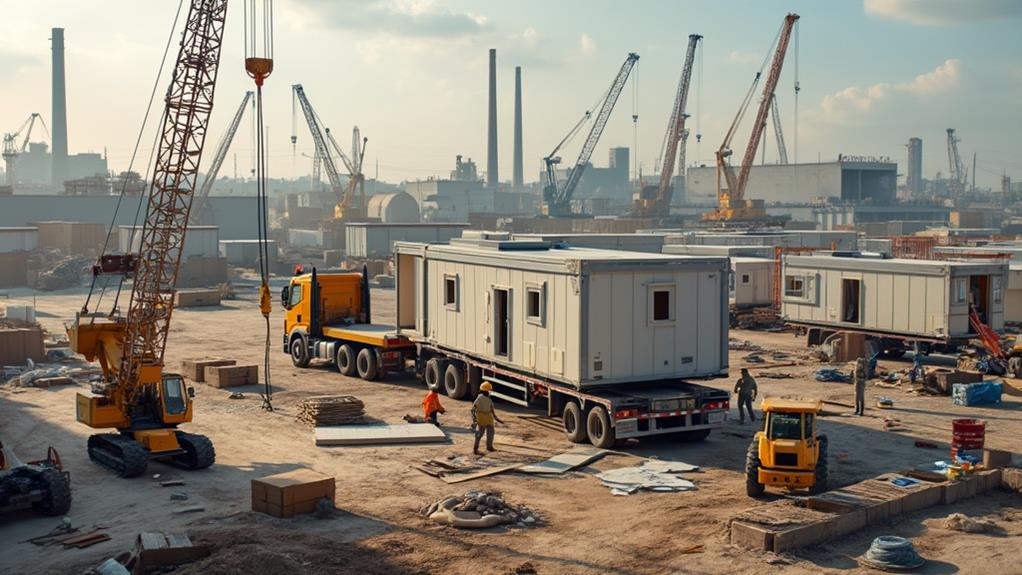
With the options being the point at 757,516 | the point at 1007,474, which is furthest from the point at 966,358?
the point at 757,516

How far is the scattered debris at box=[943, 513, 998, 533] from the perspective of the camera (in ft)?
49.3

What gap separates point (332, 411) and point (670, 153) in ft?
347

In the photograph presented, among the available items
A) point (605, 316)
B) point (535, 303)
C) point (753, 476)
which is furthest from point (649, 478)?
point (535, 303)

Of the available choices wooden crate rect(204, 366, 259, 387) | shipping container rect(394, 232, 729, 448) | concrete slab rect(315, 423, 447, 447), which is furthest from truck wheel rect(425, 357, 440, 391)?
wooden crate rect(204, 366, 259, 387)

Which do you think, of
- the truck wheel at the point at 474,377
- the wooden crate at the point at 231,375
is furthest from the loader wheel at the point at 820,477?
the wooden crate at the point at 231,375

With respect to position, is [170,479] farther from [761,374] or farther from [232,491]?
[761,374]

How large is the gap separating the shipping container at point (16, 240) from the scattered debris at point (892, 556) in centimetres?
6350

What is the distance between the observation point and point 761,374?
3033cm

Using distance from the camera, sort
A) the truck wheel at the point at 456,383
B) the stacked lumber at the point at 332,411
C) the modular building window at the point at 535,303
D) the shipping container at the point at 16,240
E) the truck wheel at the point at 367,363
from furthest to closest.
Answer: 1. the shipping container at the point at 16,240
2. the truck wheel at the point at 367,363
3. the truck wheel at the point at 456,383
4. the stacked lumber at the point at 332,411
5. the modular building window at the point at 535,303

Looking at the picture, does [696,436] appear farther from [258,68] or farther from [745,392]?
[258,68]

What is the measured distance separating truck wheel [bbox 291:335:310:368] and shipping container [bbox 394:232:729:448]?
378 inches

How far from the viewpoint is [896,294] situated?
104 feet

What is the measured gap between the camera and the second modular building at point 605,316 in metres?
20.5

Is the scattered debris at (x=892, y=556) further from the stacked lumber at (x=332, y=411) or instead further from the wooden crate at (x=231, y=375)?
the wooden crate at (x=231, y=375)
